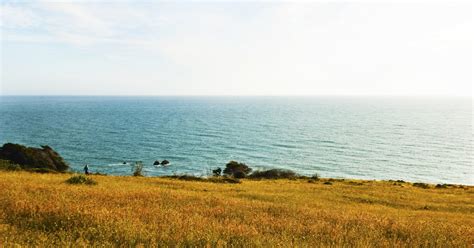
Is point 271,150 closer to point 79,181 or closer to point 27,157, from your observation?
point 27,157

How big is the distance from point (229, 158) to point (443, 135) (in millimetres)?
112654

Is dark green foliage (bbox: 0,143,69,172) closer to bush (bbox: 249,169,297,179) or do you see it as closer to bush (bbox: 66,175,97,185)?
bush (bbox: 249,169,297,179)

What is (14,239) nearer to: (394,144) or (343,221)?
(343,221)

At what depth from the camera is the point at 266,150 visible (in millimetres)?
123125

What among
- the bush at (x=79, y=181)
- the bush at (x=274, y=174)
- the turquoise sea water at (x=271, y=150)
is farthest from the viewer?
the turquoise sea water at (x=271, y=150)

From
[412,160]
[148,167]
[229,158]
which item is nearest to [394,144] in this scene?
[412,160]

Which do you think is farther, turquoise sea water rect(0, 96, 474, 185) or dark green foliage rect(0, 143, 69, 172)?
turquoise sea water rect(0, 96, 474, 185)

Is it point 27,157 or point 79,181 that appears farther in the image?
point 27,157

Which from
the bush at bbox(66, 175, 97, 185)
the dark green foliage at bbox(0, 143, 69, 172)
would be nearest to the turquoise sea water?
the dark green foliage at bbox(0, 143, 69, 172)

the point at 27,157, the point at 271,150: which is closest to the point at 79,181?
the point at 27,157

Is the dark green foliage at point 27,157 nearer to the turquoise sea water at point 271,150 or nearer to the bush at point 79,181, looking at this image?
the turquoise sea water at point 271,150

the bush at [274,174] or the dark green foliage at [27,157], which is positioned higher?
the dark green foliage at [27,157]

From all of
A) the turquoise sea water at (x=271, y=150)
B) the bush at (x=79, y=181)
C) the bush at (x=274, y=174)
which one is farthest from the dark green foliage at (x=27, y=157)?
the bush at (x=79, y=181)

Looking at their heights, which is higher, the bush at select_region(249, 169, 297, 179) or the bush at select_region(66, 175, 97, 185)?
the bush at select_region(66, 175, 97, 185)
